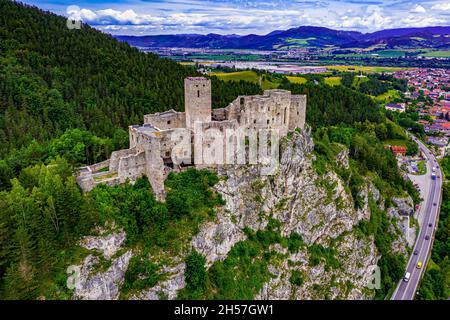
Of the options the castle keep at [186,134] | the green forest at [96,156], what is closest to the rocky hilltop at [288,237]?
the green forest at [96,156]

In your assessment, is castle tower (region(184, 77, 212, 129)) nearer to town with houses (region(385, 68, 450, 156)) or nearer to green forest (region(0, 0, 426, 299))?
green forest (region(0, 0, 426, 299))

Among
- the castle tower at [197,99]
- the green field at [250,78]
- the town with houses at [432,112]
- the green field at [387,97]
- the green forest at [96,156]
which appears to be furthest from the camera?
the green field at [387,97]

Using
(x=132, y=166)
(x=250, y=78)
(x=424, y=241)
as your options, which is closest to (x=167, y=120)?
(x=132, y=166)

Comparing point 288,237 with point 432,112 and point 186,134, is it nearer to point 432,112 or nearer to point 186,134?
point 186,134

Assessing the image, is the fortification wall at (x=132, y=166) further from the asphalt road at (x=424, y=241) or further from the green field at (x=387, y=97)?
the green field at (x=387, y=97)

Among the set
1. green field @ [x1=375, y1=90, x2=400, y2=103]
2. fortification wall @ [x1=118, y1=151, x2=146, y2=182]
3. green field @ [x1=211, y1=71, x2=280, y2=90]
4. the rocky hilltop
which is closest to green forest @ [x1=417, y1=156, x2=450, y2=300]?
the rocky hilltop
